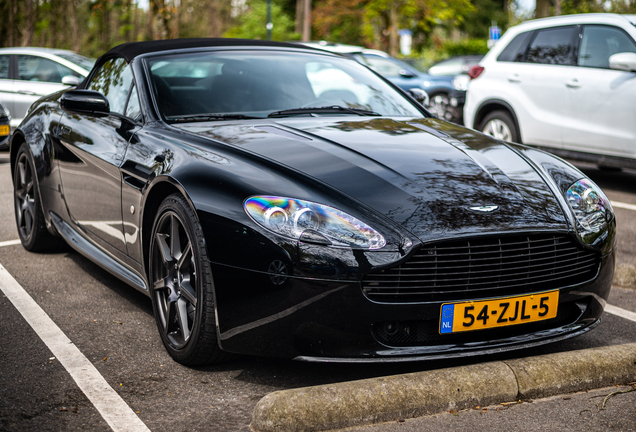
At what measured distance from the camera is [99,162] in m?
4.03

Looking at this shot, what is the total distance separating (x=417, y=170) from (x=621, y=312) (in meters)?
1.75

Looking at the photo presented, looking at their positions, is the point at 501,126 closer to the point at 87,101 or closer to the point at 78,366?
the point at 87,101

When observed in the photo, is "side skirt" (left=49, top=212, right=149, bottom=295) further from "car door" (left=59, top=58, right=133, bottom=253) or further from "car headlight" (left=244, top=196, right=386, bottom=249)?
"car headlight" (left=244, top=196, right=386, bottom=249)

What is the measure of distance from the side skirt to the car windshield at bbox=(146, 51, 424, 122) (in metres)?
0.82

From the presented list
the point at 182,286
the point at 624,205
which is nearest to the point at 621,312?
the point at 182,286

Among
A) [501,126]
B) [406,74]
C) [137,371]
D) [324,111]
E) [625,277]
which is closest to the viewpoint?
[137,371]

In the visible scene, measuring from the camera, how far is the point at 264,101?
4137 mm

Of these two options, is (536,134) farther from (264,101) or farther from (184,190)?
(184,190)

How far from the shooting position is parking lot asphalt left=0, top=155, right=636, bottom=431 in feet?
9.05

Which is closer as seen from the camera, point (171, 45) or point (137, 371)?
point (137, 371)

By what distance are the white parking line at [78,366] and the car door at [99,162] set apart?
506 mm

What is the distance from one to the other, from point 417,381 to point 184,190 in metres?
1.21

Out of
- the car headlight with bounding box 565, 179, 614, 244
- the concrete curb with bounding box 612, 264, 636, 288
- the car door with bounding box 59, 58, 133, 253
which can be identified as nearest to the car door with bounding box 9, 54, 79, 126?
the car door with bounding box 59, 58, 133, 253

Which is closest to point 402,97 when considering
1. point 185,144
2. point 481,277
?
point 185,144
